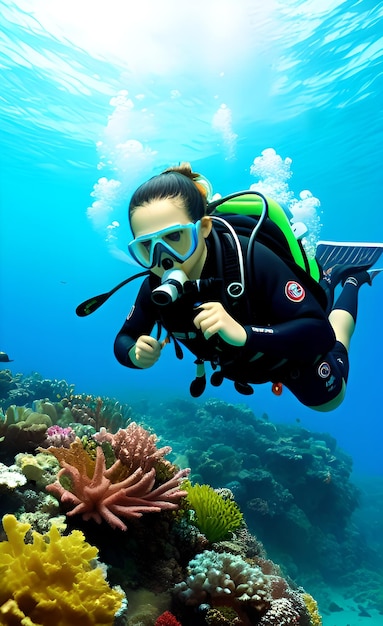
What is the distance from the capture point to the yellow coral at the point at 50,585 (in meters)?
1.80

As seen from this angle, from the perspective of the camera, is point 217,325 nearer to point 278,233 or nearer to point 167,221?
point 167,221

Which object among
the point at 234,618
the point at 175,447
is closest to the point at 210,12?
the point at 175,447

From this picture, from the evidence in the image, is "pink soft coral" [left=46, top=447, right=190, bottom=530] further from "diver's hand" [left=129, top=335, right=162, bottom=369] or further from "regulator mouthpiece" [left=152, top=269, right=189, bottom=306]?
"regulator mouthpiece" [left=152, top=269, right=189, bottom=306]

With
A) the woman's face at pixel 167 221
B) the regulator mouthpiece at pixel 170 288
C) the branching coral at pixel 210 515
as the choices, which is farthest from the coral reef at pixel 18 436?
the regulator mouthpiece at pixel 170 288

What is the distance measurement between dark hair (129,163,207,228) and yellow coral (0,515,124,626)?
2175 millimetres

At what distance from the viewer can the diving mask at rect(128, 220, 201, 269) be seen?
2762mm

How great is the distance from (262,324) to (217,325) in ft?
2.68

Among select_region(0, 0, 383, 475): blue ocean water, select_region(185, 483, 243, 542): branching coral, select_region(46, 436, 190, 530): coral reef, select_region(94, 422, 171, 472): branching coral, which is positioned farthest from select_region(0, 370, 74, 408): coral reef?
select_region(0, 0, 383, 475): blue ocean water

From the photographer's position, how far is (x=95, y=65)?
22531mm

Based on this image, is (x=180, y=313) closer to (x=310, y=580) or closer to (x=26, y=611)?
(x=26, y=611)

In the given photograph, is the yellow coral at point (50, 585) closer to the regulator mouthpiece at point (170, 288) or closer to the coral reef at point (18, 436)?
the regulator mouthpiece at point (170, 288)

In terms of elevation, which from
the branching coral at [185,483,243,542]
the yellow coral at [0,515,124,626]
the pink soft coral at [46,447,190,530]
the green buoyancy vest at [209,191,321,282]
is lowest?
the yellow coral at [0,515,124,626]

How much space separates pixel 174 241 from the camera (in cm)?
281

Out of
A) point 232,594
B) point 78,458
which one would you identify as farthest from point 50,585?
point 232,594
